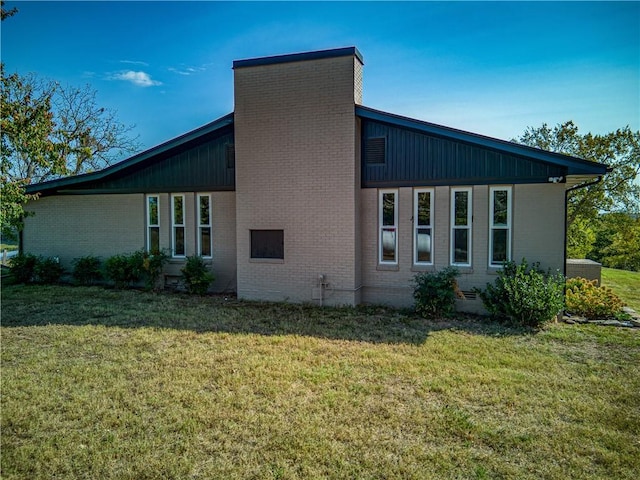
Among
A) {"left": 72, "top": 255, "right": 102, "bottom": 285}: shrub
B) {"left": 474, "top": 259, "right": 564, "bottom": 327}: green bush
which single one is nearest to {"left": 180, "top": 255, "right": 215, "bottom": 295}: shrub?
{"left": 72, "top": 255, "right": 102, "bottom": 285}: shrub

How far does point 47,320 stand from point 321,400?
6.85m

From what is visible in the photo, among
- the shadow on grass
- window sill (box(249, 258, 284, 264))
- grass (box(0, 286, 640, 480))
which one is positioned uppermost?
window sill (box(249, 258, 284, 264))

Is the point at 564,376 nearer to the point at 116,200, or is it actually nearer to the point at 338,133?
the point at 338,133

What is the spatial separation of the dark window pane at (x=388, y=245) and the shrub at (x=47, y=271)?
1042cm

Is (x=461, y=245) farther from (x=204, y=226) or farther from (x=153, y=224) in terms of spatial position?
(x=153, y=224)

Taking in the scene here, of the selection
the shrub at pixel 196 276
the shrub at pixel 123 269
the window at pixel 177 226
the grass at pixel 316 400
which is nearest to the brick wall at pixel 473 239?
the grass at pixel 316 400

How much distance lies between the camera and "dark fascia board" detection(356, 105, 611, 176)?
852 centimetres

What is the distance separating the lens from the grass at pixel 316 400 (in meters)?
3.72

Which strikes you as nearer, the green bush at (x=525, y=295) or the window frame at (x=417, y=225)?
the green bush at (x=525, y=295)

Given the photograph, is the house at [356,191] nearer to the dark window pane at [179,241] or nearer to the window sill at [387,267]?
the window sill at [387,267]

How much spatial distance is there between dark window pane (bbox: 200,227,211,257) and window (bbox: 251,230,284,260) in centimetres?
188

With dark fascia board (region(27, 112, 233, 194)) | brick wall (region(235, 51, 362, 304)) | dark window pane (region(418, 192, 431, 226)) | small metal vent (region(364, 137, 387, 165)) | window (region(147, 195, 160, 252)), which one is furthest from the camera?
window (region(147, 195, 160, 252))

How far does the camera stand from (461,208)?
9883 millimetres

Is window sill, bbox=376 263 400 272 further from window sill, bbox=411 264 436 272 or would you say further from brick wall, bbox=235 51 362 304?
brick wall, bbox=235 51 362 304
